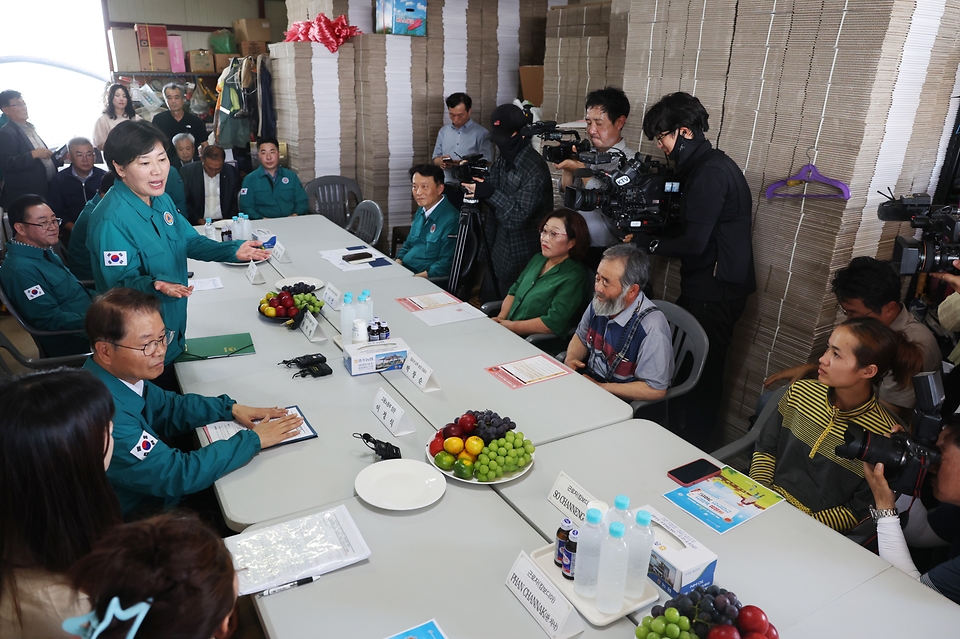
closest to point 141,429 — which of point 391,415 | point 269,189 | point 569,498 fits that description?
point 391,415

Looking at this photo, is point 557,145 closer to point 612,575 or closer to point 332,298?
point 332,298

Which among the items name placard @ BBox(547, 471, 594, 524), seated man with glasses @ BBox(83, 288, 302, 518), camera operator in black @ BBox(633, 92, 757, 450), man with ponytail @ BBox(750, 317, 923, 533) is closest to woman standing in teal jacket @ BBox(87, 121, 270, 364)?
seated man with glasses @ BBox(83, 288, 302, 518)

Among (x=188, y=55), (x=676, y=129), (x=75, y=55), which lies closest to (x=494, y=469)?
(x=676, y=129)

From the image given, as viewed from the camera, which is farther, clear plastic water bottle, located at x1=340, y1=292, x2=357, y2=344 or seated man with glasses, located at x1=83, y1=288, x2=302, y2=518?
clear plastic water bottle, located at x1=340, y1=292, x2=357, y2=344

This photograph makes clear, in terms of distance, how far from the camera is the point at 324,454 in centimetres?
204

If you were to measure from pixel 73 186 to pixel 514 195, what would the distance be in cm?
362

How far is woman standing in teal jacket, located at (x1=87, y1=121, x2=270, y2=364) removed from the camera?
8.31 feet

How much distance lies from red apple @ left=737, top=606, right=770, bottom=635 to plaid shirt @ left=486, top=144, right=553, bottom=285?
10.1 ft

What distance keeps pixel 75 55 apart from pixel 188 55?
59.8 inches

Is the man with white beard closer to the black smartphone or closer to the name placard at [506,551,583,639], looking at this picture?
the black smartphone

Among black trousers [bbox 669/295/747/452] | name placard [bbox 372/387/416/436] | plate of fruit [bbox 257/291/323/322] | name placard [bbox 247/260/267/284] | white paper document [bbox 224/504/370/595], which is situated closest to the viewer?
white paper document [bbox 224/504/370/595]

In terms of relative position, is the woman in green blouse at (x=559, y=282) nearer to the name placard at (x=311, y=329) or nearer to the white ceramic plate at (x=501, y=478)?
the name placard at (x=311, y=329)

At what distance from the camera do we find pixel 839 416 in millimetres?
2113

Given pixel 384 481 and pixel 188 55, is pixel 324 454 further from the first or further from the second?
pixel 188 55
